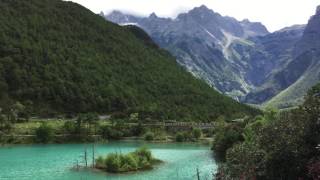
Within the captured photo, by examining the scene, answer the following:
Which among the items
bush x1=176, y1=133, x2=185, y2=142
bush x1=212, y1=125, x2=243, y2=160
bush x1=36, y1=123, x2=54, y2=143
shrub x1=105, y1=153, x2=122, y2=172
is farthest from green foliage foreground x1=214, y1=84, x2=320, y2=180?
bush x1=176, y1=133, x2=185, y2=142

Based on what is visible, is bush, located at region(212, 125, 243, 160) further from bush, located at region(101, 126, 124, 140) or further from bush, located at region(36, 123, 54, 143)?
bush, located at region(36, 123, 54, 143)

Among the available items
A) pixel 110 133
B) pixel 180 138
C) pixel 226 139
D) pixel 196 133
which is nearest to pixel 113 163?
pixel 226 139

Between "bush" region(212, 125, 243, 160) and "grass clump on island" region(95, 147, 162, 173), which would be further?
"bush" region(212, 125, 243, 160)

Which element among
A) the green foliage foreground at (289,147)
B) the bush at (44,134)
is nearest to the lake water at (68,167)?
the bush at (44,134)

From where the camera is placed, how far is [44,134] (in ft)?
475

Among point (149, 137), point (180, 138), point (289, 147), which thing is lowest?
point (180, 138)

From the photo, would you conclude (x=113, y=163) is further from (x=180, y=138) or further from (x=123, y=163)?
(x=180, y=138)

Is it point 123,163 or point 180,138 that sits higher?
point 180,138

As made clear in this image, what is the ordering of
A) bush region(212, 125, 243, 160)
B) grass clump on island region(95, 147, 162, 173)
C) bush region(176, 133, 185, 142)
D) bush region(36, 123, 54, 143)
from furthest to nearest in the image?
bush region(176, 133, 185, 142) < bush region(36, 123, 54, 143) < bush region(212, 125, 243, 160) < grass clump on island region(95, 147, 162, 173)

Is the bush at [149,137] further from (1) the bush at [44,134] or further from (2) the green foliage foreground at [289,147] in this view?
(2) the green foliage foreground at [289,147]

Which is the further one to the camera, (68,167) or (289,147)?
(68,167)

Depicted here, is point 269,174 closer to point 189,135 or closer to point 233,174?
point 233,174

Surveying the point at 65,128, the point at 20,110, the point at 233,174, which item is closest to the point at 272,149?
the point at 233,174

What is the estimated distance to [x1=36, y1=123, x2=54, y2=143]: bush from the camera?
144250 mm
